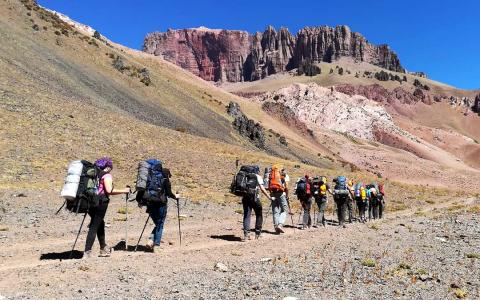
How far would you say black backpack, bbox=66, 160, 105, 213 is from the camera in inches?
422

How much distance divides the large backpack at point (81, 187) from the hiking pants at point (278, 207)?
280 inches

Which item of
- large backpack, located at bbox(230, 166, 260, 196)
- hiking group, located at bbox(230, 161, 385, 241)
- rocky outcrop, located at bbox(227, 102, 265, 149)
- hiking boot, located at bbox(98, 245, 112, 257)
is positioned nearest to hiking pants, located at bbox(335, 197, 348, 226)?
hiking group, located at bbox(230, 161, 385, 241)

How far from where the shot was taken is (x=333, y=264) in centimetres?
1149

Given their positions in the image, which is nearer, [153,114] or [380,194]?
[380,194]

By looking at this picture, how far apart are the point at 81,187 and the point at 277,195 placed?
295 inches

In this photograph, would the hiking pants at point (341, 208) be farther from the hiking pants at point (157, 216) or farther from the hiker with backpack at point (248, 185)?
the hiking pants at point (157, 216)

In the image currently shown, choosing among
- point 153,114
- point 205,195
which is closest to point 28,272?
point 205,195

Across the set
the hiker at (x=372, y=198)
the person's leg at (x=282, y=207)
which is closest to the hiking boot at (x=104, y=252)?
the person's leg at (x=282, y=207)

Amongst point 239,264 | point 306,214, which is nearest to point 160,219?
point 239,264

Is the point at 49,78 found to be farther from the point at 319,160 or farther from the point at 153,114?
the point at 319,160

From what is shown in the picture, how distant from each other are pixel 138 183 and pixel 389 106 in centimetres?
17725

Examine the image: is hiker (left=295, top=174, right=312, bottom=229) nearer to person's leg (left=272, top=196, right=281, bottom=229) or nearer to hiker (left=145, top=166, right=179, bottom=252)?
person's leg (left=272, top=196, right=281, bottom=229)

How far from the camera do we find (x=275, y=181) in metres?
16.3

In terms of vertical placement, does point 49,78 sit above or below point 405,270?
above
